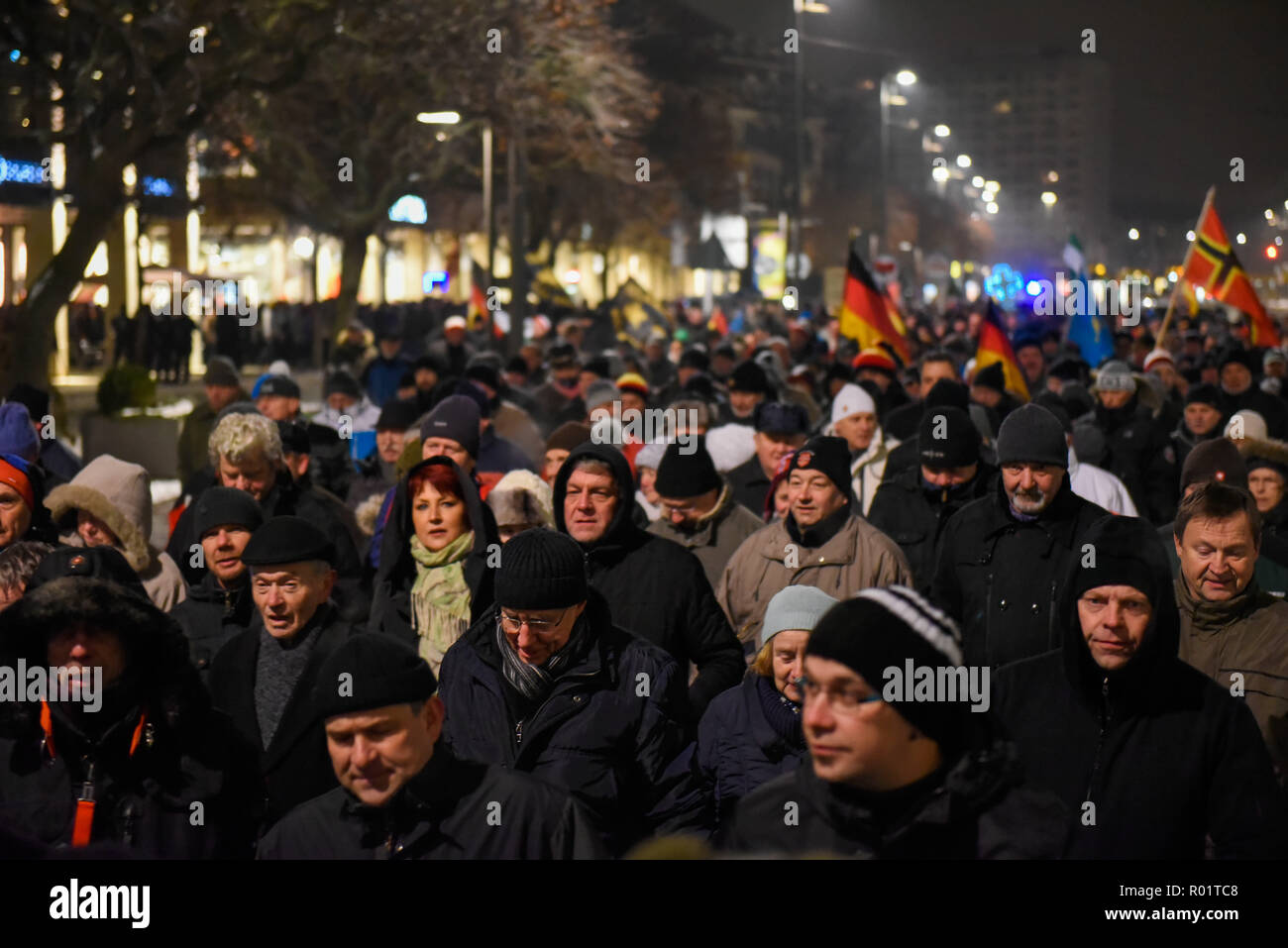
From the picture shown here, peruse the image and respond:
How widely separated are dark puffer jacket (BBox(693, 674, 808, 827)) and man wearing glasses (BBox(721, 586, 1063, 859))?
1.80 m

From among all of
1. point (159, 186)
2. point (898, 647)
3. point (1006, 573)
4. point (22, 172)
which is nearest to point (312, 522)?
point (1006, 573)

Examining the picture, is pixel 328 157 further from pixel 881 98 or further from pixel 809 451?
pixel 809 451

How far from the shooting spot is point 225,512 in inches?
262

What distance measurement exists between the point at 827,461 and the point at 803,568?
1.46ft

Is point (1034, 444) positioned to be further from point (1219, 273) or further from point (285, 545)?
point (1219, 273)

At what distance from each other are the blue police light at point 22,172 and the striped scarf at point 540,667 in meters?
26.6

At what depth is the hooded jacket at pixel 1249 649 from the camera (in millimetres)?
5293

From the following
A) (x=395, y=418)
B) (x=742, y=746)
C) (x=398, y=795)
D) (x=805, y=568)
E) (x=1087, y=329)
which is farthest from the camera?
(x=1087, y=329)

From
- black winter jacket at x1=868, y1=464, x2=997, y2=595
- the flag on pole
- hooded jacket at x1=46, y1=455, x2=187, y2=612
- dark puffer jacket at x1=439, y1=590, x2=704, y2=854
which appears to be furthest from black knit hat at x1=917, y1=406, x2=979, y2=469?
the flag on pole

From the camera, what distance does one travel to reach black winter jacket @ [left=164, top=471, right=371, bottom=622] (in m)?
7.17

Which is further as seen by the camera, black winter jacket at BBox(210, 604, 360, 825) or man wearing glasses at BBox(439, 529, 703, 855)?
black winter jacket at BBox(210, 604, 360, 825)

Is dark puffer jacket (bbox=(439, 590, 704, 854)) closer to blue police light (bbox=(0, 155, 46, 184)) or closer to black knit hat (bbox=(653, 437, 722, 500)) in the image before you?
black knit hat (bbox=(653, 437, 722, 500))

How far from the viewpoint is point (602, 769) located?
16.0 ft

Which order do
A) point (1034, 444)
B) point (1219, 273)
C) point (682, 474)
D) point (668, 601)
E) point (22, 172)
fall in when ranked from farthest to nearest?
point (22, 172) → point (1219, 273) → point (682, 474) → point (1034, 444) → point (668, 601)
